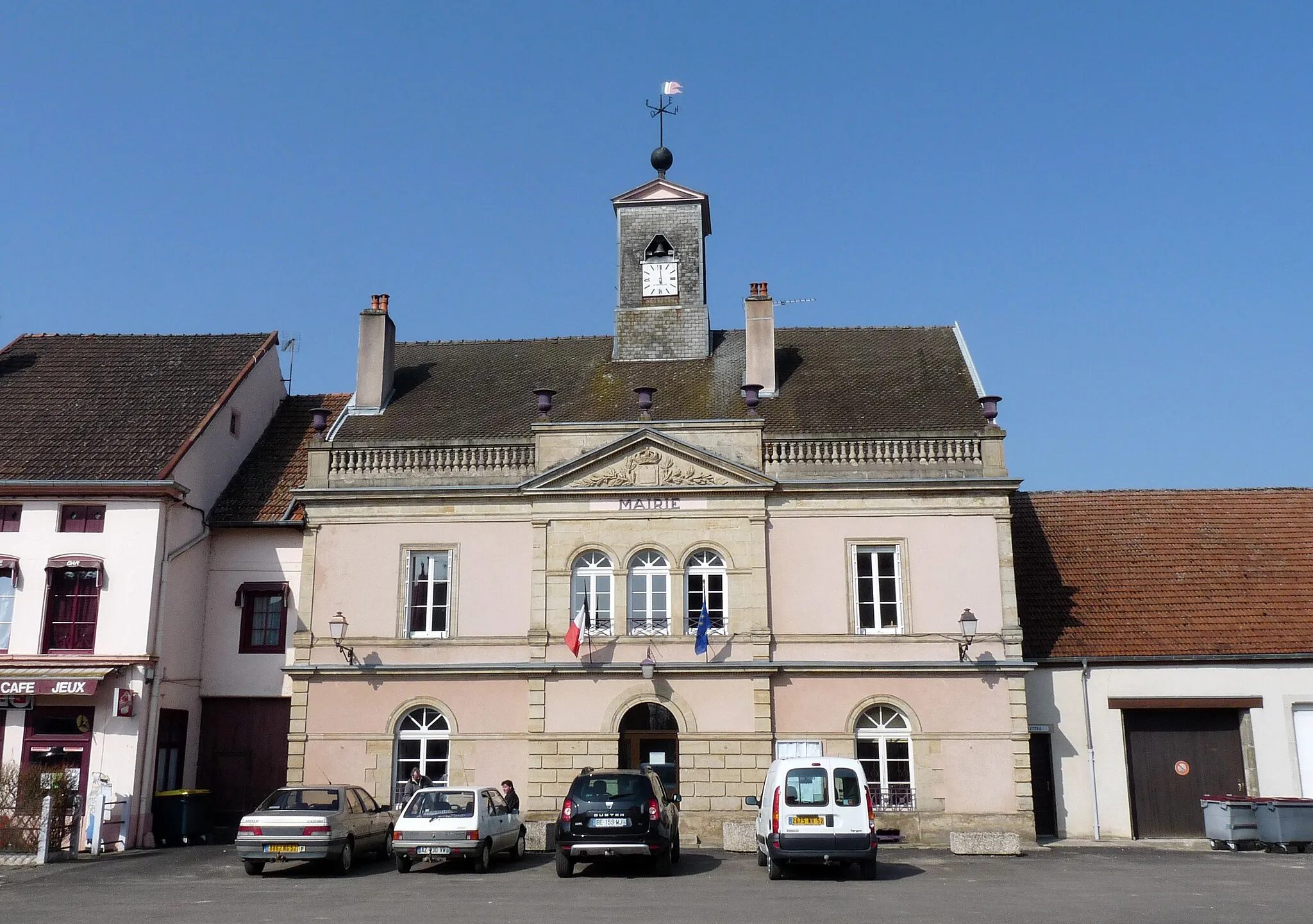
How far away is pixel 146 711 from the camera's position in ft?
72.3

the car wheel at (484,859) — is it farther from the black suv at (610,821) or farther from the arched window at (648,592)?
the arched window at (648,592)

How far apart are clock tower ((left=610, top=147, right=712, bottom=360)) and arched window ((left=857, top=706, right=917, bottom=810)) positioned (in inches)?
375

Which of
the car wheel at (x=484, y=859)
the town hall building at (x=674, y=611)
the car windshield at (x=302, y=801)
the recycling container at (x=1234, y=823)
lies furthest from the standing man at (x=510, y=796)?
the recycling container at (x=1234, y=823)

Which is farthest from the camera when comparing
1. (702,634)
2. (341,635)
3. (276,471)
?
(276,471)

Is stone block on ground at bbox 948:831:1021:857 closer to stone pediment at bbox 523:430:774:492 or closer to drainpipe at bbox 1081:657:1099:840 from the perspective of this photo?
drainpipe at bbox 1081:657:1099:840

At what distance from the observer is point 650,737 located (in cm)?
2184

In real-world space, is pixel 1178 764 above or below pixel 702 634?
below

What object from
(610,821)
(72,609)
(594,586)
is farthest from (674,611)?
(72,609)

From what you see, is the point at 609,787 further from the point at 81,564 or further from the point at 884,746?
the point at 81,564

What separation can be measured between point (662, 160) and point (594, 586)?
40.0 feet

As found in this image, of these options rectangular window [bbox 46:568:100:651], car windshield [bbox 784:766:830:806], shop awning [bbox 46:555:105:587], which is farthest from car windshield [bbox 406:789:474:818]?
shop awning [bbox 46:555:105:587]

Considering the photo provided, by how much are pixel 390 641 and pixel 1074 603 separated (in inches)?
557

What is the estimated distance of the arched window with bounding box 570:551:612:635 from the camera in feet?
73.2

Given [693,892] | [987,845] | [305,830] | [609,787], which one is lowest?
[693,892]
